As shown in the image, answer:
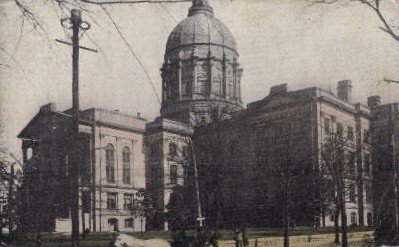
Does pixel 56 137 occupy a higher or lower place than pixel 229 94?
lower

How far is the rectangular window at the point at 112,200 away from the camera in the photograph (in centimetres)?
4400

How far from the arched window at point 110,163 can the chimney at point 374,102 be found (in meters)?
22.1

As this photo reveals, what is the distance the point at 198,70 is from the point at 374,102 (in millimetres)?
17169

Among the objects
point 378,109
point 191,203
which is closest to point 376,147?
point 378,109

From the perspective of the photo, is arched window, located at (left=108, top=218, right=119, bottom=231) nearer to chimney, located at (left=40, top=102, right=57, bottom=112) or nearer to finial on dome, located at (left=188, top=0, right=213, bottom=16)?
chimney, located at (left=40, top=102, right=57, bottom=112)

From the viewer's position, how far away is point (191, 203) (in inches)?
1252

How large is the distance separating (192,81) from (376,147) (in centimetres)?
2007

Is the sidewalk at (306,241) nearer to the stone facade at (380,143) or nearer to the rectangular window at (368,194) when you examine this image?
the stone facade at (380,143)

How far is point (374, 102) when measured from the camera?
151ft

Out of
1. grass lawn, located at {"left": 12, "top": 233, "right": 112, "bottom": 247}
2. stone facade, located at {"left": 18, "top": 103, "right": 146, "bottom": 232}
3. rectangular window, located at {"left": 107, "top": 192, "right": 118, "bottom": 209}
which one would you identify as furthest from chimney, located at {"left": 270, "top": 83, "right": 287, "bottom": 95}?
grass lawn, located at {"left": 12, "top": 233, "right": 112, "bottom": 247}

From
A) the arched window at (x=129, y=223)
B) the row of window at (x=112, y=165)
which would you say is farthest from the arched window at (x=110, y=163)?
the arched window at (x=129, y=223)

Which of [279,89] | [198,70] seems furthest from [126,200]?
[279,89]

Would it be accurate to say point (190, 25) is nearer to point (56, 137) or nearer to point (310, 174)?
point (56, 137)

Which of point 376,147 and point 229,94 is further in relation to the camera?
point 229,94
